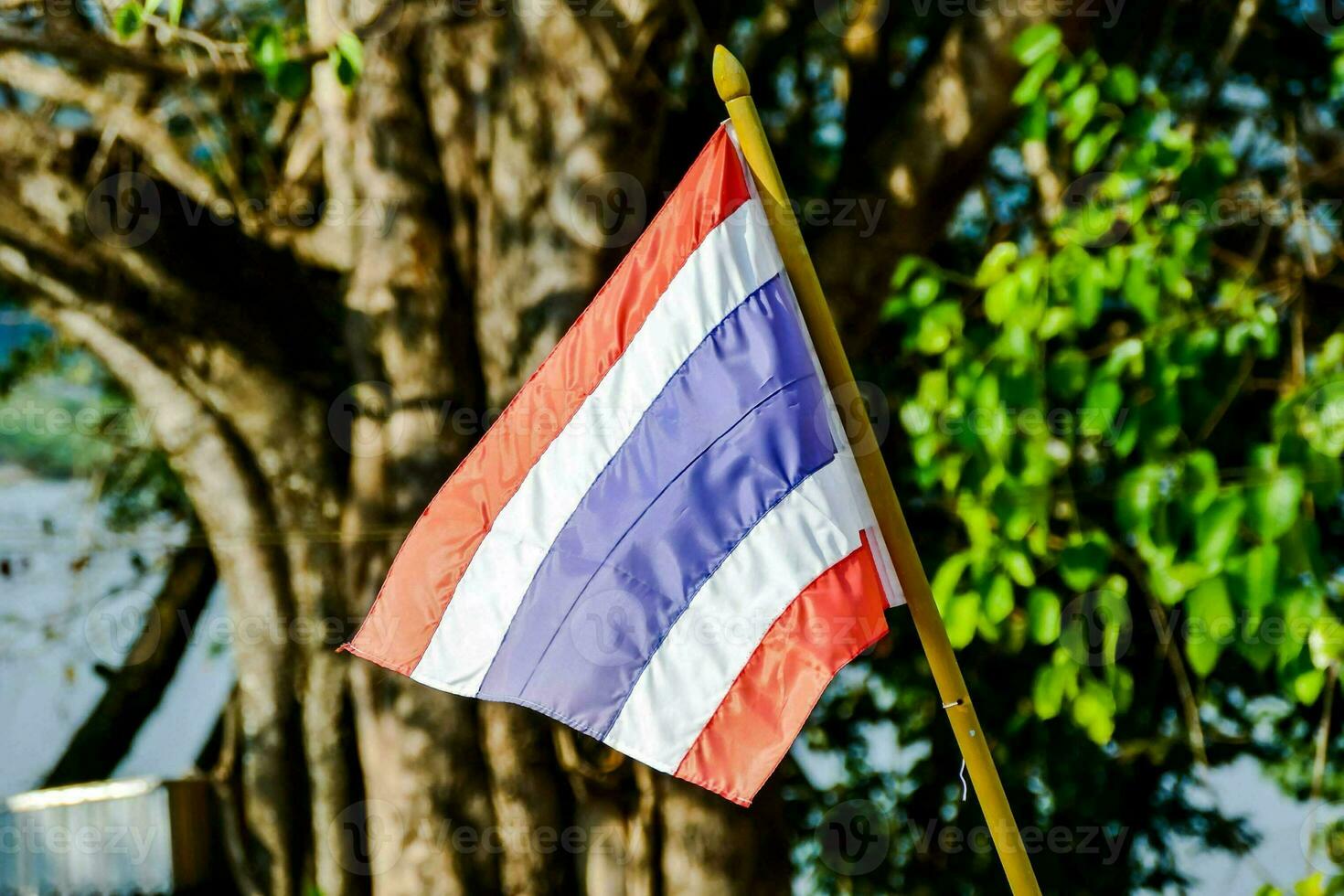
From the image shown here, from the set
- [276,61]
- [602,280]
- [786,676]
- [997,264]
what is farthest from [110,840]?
[997,264]

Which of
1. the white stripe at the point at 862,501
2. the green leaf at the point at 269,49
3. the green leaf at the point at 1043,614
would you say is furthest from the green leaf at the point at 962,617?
the green leaf at the point at 269,49

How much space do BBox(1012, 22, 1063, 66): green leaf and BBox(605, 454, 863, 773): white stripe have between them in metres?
1.32

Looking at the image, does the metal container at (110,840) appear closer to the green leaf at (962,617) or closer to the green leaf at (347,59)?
the green leaf at (347,59)

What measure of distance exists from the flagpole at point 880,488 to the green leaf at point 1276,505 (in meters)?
0.66

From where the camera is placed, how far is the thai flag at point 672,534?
6.64 feet

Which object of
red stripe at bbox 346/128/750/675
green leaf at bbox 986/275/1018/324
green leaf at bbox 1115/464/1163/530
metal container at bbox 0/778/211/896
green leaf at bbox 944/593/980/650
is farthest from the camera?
metal container at bbox 0/778/211/896

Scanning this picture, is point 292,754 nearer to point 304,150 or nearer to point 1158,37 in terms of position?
point 304,150

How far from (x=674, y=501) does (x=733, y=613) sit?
0.19 metres

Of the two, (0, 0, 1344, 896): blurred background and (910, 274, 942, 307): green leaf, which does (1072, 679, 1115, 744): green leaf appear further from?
(910, 274, 942, 307): green leaf

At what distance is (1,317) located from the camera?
16.9 ft

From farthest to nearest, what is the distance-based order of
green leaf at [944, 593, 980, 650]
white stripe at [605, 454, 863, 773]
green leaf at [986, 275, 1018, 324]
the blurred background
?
the blurred background, green leaf at [986, 275, 1018, 324], green leaf at [944, 593, 980, 650], white stripe at [605, 454, 863, 773]

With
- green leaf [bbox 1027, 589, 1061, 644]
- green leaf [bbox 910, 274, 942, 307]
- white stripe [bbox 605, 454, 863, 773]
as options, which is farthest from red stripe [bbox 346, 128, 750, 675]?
green leaf [bbox 1027, 589, 1061, 644]

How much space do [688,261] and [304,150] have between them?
7.92 ft

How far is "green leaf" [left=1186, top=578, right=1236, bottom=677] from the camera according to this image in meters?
2.35
